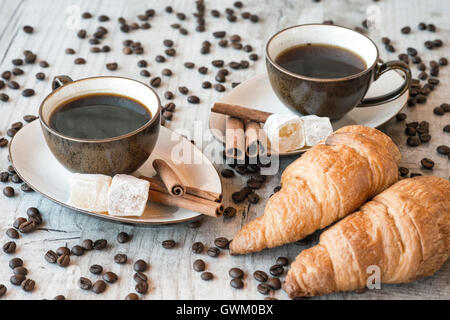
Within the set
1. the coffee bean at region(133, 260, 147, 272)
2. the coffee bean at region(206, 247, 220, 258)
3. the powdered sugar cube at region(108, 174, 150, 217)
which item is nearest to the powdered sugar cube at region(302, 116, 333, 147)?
the coffee bean at region(206, 247, 220, 258)

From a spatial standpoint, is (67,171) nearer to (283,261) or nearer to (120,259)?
(120,259)

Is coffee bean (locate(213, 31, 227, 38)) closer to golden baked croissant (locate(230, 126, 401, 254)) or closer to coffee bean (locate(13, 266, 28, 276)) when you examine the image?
golden baked croissant (locate(230, 126, 401, 254))

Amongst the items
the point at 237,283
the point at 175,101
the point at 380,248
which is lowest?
the point at 175,101

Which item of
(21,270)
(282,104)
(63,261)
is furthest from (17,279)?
(282,104)

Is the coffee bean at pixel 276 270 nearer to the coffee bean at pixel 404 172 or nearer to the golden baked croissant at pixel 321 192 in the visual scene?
the golden baked croissant at pixel 321 192

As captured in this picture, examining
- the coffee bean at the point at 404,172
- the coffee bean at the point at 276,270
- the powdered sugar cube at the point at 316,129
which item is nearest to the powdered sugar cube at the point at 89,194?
the coffee bean at the point at 276,270

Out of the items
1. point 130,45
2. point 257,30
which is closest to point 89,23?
point 130,45
